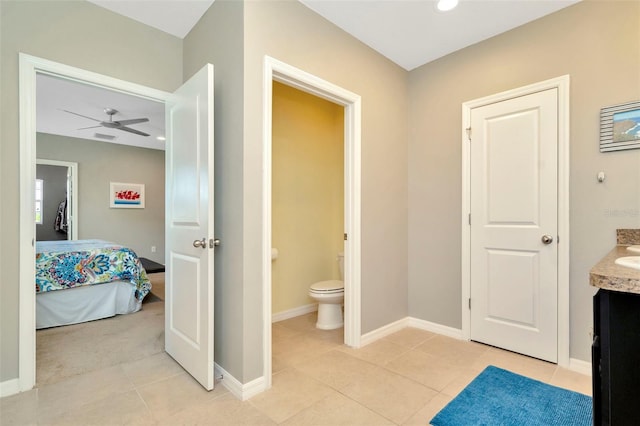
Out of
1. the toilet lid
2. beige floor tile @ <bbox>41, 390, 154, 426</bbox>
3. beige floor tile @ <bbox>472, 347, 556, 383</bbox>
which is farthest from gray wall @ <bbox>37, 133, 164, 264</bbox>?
beige floor tile @ <bbox>472, 347, 556, 383</bbox>

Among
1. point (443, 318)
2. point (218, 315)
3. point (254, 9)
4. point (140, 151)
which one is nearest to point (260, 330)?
point (218, 315)

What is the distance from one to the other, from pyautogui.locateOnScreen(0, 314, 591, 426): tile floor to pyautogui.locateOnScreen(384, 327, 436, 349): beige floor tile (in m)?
0.08

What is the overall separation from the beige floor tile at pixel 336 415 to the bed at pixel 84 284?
2.91 m

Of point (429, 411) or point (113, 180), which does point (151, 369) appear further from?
point (113, 180)

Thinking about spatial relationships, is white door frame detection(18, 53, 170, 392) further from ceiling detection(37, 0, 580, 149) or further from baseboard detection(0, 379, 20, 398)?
ceiling detection(37, 0, 580, 149)

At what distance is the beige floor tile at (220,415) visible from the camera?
5.48 feet

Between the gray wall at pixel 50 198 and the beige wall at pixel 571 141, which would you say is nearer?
the beige wall at pixel 571 141

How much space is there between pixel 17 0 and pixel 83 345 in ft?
8.39

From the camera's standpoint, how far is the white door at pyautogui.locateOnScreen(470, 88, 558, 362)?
237cm

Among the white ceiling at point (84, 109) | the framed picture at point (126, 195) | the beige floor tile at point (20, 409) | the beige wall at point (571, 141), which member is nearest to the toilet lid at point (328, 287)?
the beige wall at point (571, 141)

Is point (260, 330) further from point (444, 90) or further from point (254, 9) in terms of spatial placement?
point (444, 90)

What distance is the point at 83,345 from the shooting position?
2746mm

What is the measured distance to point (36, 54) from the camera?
79.5 inches

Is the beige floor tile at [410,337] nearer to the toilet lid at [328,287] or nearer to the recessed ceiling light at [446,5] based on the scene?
the toilet lid at [328,287]
